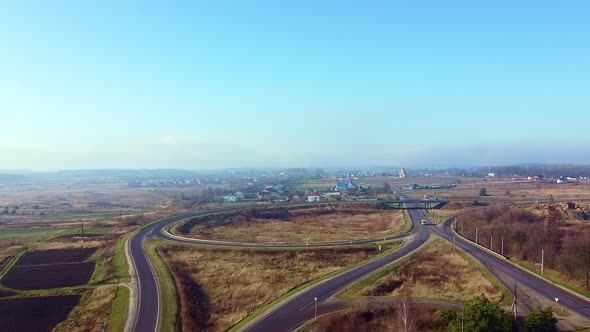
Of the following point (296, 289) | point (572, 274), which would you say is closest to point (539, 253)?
point (572, 274)

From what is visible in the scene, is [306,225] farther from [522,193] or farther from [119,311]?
[522,193]

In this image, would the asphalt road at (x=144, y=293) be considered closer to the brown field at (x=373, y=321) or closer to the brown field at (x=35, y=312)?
the brown field at (x=35, y=312)

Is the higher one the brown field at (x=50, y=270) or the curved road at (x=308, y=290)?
the curved road at (x=308, y=290)

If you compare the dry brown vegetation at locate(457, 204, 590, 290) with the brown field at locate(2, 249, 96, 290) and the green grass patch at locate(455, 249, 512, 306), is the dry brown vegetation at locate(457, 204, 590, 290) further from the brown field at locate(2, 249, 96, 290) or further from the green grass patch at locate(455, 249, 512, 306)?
the brown field at locate(2, 249, 96, 290)

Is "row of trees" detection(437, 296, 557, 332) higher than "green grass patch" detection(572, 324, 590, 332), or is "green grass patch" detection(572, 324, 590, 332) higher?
"row of trees" detection(437, 296, 557, 332)

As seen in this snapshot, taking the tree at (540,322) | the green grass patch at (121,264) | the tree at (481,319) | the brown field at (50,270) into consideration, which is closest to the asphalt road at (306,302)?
the tree at (481,319)

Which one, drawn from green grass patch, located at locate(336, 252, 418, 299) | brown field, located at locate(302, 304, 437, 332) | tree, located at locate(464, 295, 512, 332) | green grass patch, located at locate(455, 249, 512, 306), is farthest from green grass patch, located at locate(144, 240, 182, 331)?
green grass patch, located at locate(455, 249, 512, 306)

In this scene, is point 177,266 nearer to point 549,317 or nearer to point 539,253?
point 549,317
